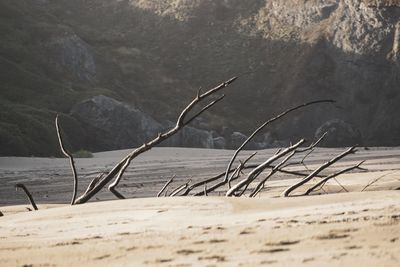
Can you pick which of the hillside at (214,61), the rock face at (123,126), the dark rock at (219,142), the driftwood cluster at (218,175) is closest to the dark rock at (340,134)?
the hillside at (214,61)

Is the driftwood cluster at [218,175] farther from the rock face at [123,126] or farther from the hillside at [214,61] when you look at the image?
the rock face at [123,126]

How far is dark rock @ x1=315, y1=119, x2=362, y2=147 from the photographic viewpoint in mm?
27655

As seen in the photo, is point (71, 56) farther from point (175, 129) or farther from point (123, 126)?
point (175, 129)

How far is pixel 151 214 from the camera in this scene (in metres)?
2.20

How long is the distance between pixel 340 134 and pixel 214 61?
1160 cm

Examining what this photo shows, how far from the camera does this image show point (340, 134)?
28078 millimetres

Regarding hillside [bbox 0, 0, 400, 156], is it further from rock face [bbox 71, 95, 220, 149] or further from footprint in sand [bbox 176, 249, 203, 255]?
footprint in sand [bbox 176, 249, 203, 255]

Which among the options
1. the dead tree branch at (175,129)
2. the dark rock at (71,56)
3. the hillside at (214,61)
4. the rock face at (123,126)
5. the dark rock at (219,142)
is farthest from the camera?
the dark rock at (71,56)

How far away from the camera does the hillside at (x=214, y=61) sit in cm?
2995

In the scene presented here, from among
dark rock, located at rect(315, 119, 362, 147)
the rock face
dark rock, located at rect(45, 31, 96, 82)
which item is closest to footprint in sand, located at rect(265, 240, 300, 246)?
the rock face

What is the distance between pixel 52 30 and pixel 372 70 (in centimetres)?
1635

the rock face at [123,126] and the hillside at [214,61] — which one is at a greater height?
the hillside at [214,61]

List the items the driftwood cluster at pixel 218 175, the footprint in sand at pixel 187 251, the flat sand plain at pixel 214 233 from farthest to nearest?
the driftwood cluster at pixel 218 175, the footprint in sand at pixel 187 251, the flat sand plain at pixel 214 233

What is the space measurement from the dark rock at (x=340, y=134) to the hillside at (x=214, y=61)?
0.73 metres
